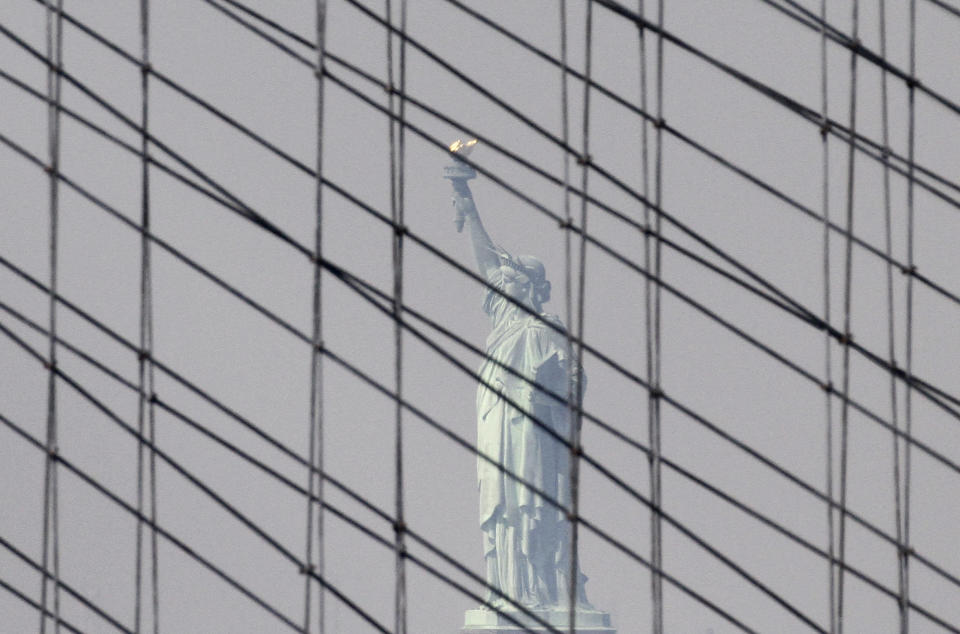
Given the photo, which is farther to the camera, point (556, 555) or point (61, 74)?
point (556, 555)

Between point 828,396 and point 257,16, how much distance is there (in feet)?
5.63

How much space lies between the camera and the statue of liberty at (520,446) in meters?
18.4

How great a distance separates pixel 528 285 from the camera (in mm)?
18406

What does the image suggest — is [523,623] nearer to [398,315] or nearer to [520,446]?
[520,446]

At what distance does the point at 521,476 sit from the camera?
1888cm

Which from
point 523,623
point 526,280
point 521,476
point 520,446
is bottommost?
point 523,623

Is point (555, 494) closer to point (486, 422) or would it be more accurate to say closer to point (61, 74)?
point (486, 422)

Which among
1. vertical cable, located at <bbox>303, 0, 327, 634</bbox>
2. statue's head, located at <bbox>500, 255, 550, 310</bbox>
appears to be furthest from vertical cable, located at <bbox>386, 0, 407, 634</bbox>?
statue's head, located at <bbox>500, 255, 550, 310</bbox>

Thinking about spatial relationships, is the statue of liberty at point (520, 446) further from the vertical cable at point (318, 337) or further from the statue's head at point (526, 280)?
the vertical cable at point (318, 337)

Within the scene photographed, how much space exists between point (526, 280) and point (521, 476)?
59.4 inches

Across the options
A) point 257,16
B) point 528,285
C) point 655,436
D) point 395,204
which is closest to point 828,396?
point 655,436

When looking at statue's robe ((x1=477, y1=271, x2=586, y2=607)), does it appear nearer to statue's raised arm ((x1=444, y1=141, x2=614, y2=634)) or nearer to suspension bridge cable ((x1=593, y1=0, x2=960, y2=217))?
statue's raised arm ((x1=444, y1=141, x2=614, y2=634))

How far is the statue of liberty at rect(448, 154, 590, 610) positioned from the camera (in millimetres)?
18391

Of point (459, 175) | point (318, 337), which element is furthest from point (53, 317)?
point (459, 175)
